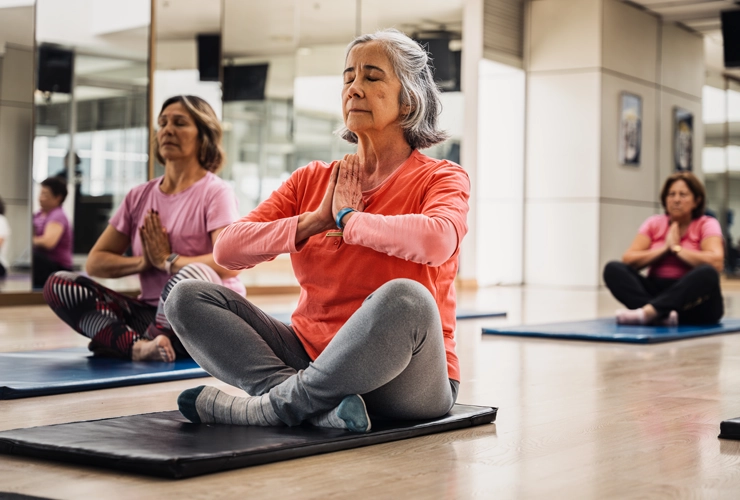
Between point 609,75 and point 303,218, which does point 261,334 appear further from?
point 609,75

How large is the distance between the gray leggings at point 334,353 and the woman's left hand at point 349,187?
0.25m

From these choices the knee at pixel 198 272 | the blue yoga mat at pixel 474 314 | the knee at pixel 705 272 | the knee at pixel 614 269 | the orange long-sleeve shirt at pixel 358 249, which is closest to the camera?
the orange long-sleeve shirt at pixel 358 249

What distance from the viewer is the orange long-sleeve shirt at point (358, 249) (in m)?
2.10

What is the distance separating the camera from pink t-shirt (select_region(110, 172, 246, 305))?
3490 mm

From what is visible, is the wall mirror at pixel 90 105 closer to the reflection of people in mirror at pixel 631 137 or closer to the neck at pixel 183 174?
the neck at pixel 183 174

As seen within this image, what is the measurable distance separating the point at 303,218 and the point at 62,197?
4.97 meters

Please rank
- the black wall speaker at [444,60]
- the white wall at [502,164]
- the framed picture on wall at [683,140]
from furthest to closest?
1. the framed picture on wall at [683,140]
2. the white wall at [502,164]
3. the black wall speaker at [444,60]

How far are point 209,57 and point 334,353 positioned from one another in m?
5.90

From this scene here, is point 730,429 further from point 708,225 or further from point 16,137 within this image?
point 16,137

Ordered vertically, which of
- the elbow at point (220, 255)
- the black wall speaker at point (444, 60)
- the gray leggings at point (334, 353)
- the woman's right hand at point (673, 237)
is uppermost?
the black wall speaker at point (444, 60)

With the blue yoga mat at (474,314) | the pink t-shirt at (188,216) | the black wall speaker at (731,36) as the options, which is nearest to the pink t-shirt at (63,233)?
the blue yoga mat at (474,314)

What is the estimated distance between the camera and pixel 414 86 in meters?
2.28

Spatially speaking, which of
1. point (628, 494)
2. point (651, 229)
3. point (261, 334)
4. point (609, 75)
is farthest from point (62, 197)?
point (609, 75)

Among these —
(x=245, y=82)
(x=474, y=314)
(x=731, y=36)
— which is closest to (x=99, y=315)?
(x=474, y=314)
